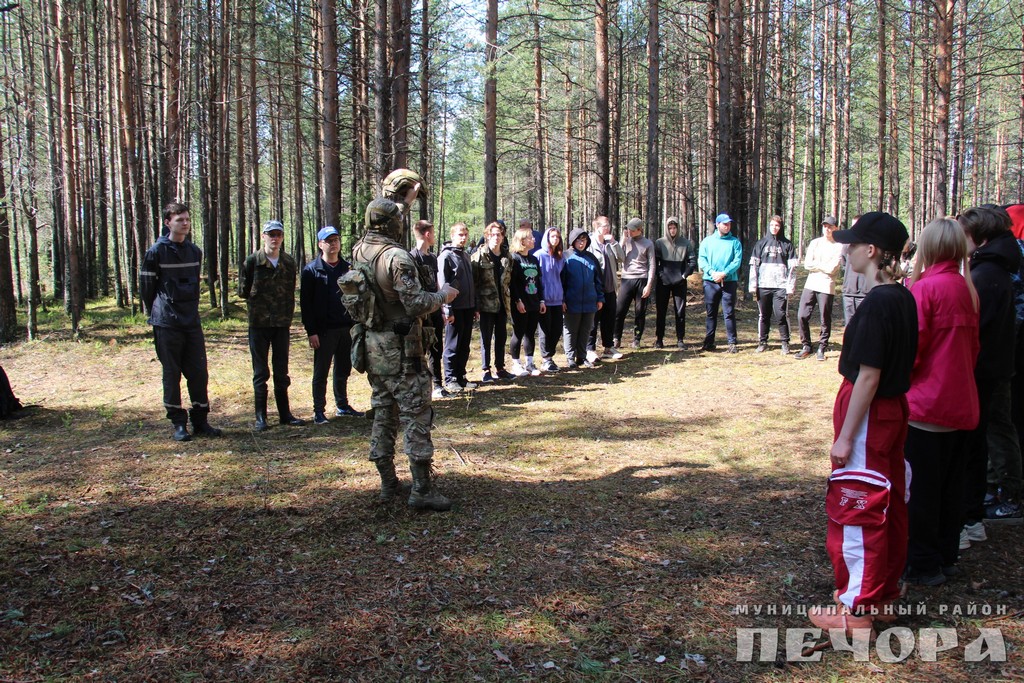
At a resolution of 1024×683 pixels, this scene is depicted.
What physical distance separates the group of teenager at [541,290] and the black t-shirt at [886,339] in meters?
5.26

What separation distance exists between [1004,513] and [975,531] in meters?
0.54

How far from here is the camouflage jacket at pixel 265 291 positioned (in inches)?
291

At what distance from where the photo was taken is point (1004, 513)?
187 inches

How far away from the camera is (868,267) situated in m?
3.40

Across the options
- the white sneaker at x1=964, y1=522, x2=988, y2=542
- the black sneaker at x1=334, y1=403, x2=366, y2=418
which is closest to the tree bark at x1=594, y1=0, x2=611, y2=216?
the black sneaker at x1=334, y1=403, x2=366, y2=418

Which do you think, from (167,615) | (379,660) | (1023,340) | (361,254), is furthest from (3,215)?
Result: (1023,340)

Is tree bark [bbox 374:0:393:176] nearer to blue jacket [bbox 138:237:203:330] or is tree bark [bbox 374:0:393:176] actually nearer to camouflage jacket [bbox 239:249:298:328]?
camouflage jacket [bbox 239:249:298:328]

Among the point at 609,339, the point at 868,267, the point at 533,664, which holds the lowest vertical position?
the point at 533,664

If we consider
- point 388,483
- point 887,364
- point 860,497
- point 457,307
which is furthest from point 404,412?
point 457,307

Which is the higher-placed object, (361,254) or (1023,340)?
(361,254)

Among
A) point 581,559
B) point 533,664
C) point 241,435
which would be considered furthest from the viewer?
point 241,435

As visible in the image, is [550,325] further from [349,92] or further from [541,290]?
[349,92]

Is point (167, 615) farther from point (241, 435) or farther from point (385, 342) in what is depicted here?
point (241, 435)

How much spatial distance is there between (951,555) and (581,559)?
2.11 meters
